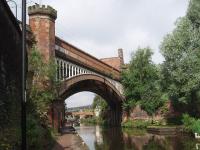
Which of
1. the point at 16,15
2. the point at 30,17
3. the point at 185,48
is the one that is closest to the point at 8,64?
the point at 16,15

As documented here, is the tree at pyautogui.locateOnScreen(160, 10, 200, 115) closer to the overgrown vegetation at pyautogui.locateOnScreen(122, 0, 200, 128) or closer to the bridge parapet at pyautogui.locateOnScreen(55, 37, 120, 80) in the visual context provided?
the overgrown vegetation at pyautogui.locateOnScreen(122, 0, 200, 128)

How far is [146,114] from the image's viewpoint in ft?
192

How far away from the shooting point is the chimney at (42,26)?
3366 cm

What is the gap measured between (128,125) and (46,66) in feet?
105

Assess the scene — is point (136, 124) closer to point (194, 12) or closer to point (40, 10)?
point (194, 12)

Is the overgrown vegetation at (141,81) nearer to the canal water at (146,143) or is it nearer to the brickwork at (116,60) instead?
the brickwork at (116,60)

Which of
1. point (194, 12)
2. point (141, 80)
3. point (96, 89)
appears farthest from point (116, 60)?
point (194, 12)

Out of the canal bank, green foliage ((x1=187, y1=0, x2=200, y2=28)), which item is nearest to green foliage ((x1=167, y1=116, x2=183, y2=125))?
green foliage ((x1=187, y1=0, x2=200, y2=28))

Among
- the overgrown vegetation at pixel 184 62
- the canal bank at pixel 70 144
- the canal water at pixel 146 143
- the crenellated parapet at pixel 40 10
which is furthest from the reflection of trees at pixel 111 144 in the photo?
the crenellated parapet at pixel 40 10

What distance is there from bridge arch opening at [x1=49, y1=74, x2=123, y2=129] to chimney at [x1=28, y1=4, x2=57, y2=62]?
4704 millimetres

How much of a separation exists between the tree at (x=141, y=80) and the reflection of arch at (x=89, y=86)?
88.7 inches

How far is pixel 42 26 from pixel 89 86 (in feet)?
79.3

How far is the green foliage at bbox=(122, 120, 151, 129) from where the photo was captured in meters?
54.2

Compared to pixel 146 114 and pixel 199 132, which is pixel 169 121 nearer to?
pixel 146 114
